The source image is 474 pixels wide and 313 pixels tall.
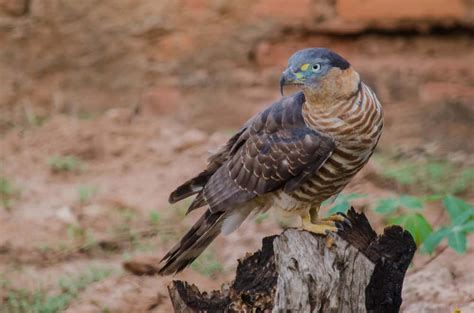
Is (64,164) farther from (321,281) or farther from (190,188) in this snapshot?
(321,281)

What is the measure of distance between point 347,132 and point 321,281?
778 mm

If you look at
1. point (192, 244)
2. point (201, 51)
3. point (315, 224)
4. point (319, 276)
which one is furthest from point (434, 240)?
point (201, 51)

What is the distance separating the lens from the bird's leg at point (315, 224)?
4605 mm

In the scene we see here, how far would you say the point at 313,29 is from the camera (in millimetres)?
8617

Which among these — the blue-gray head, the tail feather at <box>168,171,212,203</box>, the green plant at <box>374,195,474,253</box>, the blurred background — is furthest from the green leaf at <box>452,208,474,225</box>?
the blurred background

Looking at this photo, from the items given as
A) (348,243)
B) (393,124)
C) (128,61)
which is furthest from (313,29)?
(348,243)

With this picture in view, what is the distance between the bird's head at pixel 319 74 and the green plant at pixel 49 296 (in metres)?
1.99

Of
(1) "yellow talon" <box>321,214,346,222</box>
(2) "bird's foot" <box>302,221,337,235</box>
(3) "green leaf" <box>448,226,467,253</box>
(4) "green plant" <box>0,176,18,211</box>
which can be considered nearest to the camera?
(2) "bird's foot" <box>302,221,337,235</box>

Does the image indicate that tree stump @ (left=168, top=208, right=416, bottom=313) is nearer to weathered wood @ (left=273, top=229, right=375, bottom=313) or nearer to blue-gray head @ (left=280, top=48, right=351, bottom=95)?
weathered wood @ (left=273, top=229, right=375, bottom=313)

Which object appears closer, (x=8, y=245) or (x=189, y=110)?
(x=8, y=245)

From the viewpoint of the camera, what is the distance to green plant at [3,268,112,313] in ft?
18.7

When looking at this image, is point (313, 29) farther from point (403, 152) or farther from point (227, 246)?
point (227, 246)

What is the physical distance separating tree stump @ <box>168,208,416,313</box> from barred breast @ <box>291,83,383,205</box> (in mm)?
439

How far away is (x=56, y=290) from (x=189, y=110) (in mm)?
3095
